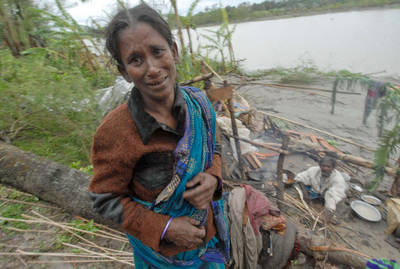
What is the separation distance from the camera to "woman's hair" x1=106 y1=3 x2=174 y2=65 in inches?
29.0

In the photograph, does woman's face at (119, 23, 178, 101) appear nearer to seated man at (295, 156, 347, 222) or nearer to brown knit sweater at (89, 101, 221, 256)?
brown knit sweater at (89, 101, 221, 256)

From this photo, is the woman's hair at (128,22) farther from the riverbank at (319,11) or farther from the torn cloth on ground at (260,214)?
the riverbank at (319,11)

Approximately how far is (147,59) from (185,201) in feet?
1.93

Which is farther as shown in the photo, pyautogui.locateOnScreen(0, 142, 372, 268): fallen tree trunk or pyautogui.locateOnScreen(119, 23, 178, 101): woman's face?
pyautogui.locateOnScreen(0, 142, 372, 268): fallen tree trunk

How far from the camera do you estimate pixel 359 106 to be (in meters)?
6.74

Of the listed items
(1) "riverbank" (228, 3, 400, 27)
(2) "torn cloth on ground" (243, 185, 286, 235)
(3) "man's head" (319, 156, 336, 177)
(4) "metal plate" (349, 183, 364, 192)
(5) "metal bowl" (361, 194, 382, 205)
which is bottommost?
(5) "metal bowl" (361, 194, 382, 205)

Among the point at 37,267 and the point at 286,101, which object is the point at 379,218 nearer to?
the point at 37,267

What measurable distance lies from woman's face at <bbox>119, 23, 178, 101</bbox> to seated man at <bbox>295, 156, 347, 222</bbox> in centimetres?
317

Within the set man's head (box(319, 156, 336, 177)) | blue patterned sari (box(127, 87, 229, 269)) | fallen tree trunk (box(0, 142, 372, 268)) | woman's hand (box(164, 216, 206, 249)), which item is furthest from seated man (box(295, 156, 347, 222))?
woman's hand (box(164, 216, 206, 249))

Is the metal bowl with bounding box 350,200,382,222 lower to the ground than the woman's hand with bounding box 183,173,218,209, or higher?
lower

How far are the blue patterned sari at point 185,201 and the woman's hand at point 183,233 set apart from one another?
42mm

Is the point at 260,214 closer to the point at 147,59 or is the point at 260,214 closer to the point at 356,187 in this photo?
the point at 147,59

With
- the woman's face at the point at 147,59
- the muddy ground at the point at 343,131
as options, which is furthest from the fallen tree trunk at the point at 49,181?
the muddy ground at the point at 343,131

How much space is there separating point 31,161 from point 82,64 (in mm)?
3515
